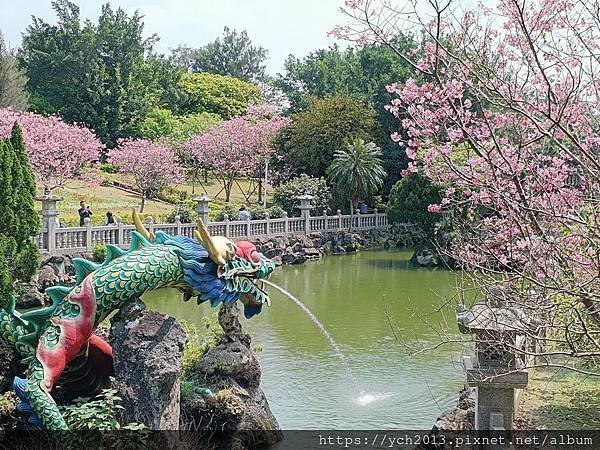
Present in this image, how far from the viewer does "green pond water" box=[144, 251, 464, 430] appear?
9.04 metres

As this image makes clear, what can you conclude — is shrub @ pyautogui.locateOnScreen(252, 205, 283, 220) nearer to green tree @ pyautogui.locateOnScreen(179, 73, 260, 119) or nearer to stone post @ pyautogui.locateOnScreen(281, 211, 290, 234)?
stone post @ pyautogui.locateOnScreen(281, 211, 290, 234)

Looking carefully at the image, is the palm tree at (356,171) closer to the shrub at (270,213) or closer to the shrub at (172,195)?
the shrub at (270,213)

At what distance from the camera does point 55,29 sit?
38.3 metres

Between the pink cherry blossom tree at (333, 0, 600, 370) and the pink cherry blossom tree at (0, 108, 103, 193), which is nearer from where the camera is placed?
the pink cherry blossom tree at (333, 0, 600, 370)

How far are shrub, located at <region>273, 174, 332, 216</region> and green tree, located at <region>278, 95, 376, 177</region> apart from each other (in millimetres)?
1476

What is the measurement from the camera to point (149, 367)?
662 cm

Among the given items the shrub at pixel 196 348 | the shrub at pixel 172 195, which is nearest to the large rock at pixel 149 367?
the shrub at pixel 196 348

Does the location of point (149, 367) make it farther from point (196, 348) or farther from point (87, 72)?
point (87, 72)

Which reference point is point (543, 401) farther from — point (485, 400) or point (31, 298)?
point (31, 298)

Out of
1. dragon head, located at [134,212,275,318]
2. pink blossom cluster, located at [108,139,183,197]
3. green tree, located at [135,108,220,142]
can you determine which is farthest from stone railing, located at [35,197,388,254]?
green tree, located at [135,108,220,142]

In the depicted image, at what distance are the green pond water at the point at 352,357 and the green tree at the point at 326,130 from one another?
10220mm

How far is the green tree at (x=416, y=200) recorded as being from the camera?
23.7 metres

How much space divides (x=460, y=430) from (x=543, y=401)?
35.0 inches

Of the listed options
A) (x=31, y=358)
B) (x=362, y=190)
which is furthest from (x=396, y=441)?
(x=362, y=190)
